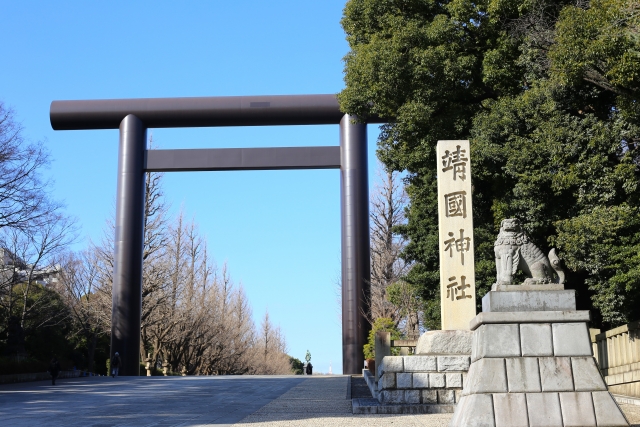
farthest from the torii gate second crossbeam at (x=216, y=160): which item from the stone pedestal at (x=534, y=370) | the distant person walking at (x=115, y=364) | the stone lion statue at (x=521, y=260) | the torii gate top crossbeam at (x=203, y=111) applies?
the stone pedestal at (x=534, y=370)

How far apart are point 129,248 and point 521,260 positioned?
47.9ft

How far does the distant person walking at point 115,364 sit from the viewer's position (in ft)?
61.9

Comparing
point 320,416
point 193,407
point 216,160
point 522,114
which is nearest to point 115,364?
point 216,160

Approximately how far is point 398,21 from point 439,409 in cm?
731

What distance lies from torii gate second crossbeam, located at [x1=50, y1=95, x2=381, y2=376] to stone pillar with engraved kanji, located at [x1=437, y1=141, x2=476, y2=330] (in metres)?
9.01

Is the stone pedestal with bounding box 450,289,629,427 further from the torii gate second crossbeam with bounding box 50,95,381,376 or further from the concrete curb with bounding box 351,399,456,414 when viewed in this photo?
the torii gate second crossbeam with bounding box 50,95,381,376

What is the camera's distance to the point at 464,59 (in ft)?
42.2

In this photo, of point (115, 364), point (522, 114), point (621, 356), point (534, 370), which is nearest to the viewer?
point (534, 370)

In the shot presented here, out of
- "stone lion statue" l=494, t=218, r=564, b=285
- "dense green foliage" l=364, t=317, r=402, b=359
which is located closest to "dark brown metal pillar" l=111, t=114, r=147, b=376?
"dense green foliage" l=364, t=317, r=402, b=359

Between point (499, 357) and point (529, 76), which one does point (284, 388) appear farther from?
point (499, 357)

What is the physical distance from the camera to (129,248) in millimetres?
19422

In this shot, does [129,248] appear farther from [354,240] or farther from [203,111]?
[354,240]

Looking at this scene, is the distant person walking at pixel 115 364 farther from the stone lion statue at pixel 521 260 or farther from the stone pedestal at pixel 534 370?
the stone pedestal at pixel 534 370

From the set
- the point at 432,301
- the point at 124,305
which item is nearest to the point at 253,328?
the point at 124,305
